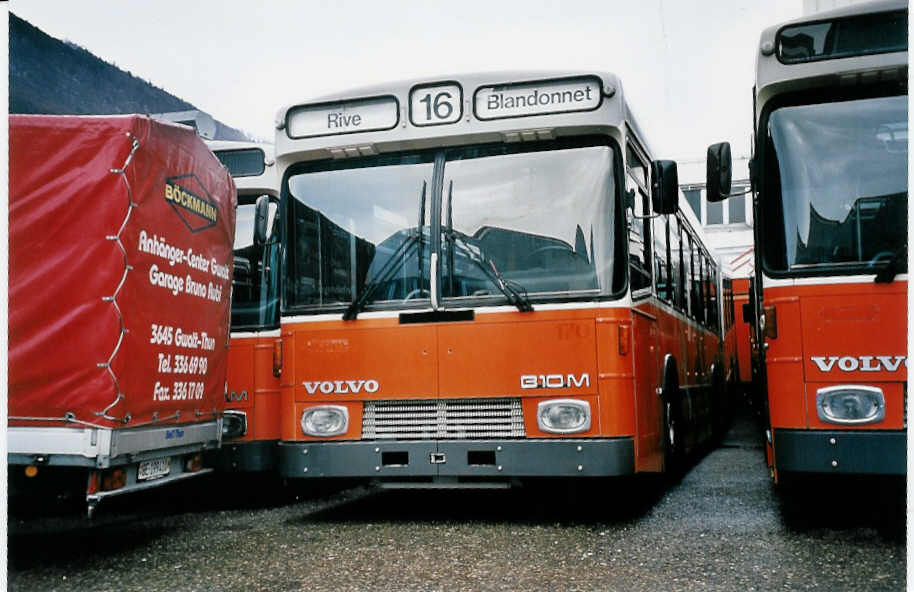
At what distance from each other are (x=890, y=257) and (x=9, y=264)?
505 centimetres

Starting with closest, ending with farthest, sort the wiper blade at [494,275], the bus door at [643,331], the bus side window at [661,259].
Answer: the wiper blade at [494,275] → the bus door at [643,331] → the bus side window at [661,259]

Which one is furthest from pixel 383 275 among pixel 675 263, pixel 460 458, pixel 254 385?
pixel 675 263

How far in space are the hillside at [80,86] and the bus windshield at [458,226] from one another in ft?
6.46

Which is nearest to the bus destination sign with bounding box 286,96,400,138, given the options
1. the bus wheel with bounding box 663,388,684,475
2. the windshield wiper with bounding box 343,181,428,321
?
the windshield wiper with bounding box 343,181,428,321

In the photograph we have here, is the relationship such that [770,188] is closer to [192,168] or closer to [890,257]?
[890,257]

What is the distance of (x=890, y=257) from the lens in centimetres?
575

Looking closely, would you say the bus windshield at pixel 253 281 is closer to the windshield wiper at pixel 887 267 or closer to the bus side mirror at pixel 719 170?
the bus side mirror at pixel 719 170

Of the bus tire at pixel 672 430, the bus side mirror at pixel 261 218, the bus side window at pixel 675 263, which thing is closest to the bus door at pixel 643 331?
the bus tire at pixel 672 430

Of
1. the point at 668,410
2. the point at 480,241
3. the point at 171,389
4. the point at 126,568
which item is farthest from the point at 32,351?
the point at 668,410

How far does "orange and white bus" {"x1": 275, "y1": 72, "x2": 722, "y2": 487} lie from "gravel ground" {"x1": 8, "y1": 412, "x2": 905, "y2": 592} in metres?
0.50

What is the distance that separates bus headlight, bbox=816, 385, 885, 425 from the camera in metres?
5.63

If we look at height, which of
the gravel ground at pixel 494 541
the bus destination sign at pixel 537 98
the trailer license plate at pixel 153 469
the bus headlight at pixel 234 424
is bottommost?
the gravel ground at pixel 494 541

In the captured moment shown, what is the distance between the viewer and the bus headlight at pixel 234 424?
7.98m

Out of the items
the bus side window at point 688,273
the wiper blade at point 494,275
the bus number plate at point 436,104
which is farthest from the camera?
the bus side window at point 688,273
